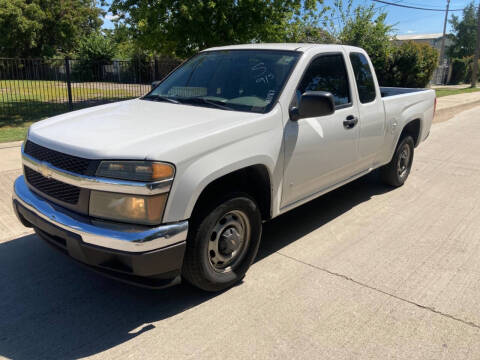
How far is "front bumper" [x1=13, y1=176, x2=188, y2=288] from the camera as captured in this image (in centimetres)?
274

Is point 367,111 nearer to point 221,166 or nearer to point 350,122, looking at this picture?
point 350,122

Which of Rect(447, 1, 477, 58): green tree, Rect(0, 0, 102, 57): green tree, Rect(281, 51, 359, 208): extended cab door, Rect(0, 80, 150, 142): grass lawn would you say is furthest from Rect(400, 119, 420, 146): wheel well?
Rect(447, 1, 477, 58): green tree

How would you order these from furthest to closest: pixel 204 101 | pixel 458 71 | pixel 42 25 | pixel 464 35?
1. pixel 464 35
2. pixel 42 25
3. pixel 458 71
4. pixel 204 101

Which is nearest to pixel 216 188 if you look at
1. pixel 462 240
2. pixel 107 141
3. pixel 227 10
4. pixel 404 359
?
pixel 107 141

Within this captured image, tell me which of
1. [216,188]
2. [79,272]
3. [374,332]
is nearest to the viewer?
[374,332]

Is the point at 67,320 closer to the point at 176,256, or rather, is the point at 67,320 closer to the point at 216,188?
the point at 176,256

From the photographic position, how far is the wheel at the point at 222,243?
313 cm

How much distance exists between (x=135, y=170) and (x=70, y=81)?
33.1 ft

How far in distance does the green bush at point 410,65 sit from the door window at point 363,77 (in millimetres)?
18160

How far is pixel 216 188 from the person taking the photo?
3.30m

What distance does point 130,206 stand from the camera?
2.79m

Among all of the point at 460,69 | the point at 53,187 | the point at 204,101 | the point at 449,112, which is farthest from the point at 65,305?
the point at 460,69

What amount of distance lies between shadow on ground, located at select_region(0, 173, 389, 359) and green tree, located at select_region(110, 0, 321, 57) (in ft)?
29.9

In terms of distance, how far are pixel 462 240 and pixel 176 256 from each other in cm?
328
